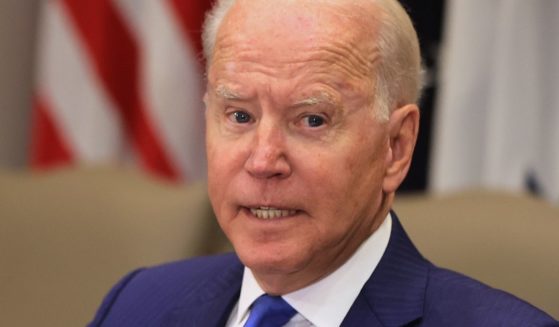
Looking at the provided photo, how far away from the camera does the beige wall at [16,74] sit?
14.2ft

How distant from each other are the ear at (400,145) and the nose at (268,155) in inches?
8.0

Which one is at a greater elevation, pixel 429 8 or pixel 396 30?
pixel 396 30

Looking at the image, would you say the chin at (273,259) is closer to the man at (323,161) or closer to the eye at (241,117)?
the man at (323,161)

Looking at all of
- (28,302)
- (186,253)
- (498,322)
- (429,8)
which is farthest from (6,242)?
(498,322)

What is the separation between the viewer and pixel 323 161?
1981 mm

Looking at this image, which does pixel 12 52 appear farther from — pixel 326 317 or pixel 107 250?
pixel 326 317

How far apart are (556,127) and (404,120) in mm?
1401

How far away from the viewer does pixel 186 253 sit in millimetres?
3141

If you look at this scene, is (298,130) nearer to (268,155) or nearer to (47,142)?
(268,155)

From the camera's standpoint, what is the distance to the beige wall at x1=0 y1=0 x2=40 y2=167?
4316 millimetres

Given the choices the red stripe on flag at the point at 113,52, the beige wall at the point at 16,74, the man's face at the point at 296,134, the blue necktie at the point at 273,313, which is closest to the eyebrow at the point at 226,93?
the man's face at the point at 296,134

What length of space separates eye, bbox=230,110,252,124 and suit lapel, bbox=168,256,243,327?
15.3 inches

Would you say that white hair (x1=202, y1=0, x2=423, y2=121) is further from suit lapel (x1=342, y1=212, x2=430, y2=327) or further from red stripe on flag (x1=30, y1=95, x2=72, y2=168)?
red stripe on flag (x1=30, y1=95, x2=72, y2=168)

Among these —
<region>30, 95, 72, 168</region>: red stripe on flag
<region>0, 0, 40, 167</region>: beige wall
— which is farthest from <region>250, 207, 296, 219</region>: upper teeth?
<region>0, 0, 40, 167</region>: beige wall
